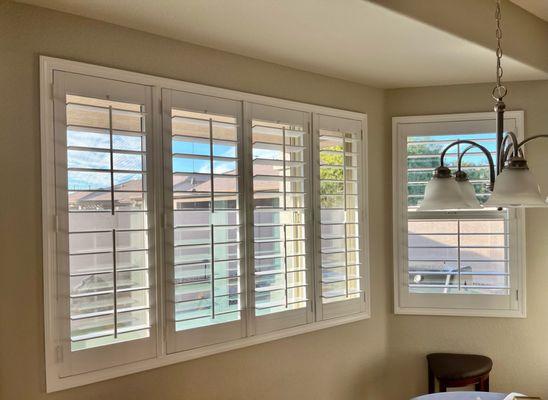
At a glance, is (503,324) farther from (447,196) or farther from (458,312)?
(447,196)

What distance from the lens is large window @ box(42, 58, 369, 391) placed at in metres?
1.86

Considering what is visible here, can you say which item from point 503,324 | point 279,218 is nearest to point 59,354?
point 279,218

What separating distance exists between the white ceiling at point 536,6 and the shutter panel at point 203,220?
172cm

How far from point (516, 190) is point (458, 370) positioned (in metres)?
1.68

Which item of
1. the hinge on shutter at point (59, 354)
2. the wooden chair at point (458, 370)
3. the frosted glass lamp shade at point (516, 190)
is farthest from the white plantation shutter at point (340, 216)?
the hinge on shutter at point (59, 354)

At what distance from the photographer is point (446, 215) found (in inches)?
120

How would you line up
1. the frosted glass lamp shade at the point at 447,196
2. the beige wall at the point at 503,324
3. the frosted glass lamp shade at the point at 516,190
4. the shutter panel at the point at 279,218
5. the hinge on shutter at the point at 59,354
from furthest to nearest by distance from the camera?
1. the beige wall at the point at 503,324
2. the shutter panel at the point at 279,218
3. the hinge on shutter at the point at 59,354
4. the frosted glass lamp shade at the point at 447,196
5. the frosted glass lamp shade at the point at 516,190

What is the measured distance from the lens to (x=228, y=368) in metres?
2.36

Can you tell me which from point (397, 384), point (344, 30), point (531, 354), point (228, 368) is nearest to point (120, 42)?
point (344, 30)

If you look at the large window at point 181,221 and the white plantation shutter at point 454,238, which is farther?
the white plantation shutter at point 454,238

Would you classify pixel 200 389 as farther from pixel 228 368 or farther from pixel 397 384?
pixel 397 384

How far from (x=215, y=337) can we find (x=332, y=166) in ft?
4.06

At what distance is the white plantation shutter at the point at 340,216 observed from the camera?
2773 millimetres

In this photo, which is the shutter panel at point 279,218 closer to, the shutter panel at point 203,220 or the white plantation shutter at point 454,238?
the shutter panel at point 203,220
